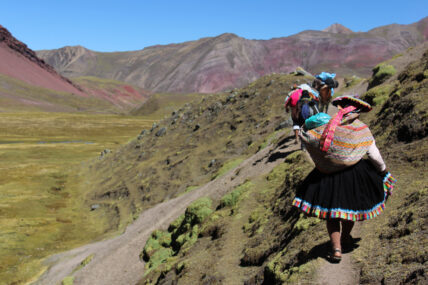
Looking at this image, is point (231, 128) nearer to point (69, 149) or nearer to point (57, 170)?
point (57, 170)

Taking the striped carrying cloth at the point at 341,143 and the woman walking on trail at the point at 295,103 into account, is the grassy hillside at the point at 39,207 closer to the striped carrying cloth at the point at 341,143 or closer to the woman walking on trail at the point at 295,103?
the woman walking on trail at the point at 295,103

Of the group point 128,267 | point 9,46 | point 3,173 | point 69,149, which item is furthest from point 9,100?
point 128,267

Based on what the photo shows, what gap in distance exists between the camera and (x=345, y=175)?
17.5 ft

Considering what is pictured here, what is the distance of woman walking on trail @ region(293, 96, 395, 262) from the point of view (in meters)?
5.27

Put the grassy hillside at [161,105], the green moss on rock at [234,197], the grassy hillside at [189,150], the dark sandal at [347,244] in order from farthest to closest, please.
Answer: the grassy hillside at [161,105], the grassy hillside at [189,150], the green moss on rock at [234,197], the dark sandal at [347,244]

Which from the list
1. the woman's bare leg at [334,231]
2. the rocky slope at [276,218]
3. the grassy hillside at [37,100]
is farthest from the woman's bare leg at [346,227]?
the grassy hillside at [37,100]

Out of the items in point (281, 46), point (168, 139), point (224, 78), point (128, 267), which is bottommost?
point (128, 267)

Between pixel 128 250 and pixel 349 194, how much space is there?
11394 mm

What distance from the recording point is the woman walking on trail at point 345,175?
5.27 meters

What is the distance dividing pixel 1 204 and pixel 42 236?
8.36 meters

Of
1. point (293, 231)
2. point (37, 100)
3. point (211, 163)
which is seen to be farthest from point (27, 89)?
point (293, 231)

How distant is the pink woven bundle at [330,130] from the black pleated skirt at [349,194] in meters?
0.50

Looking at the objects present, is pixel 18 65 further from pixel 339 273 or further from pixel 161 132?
pixel 339 273

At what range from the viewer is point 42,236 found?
67.8 feet
